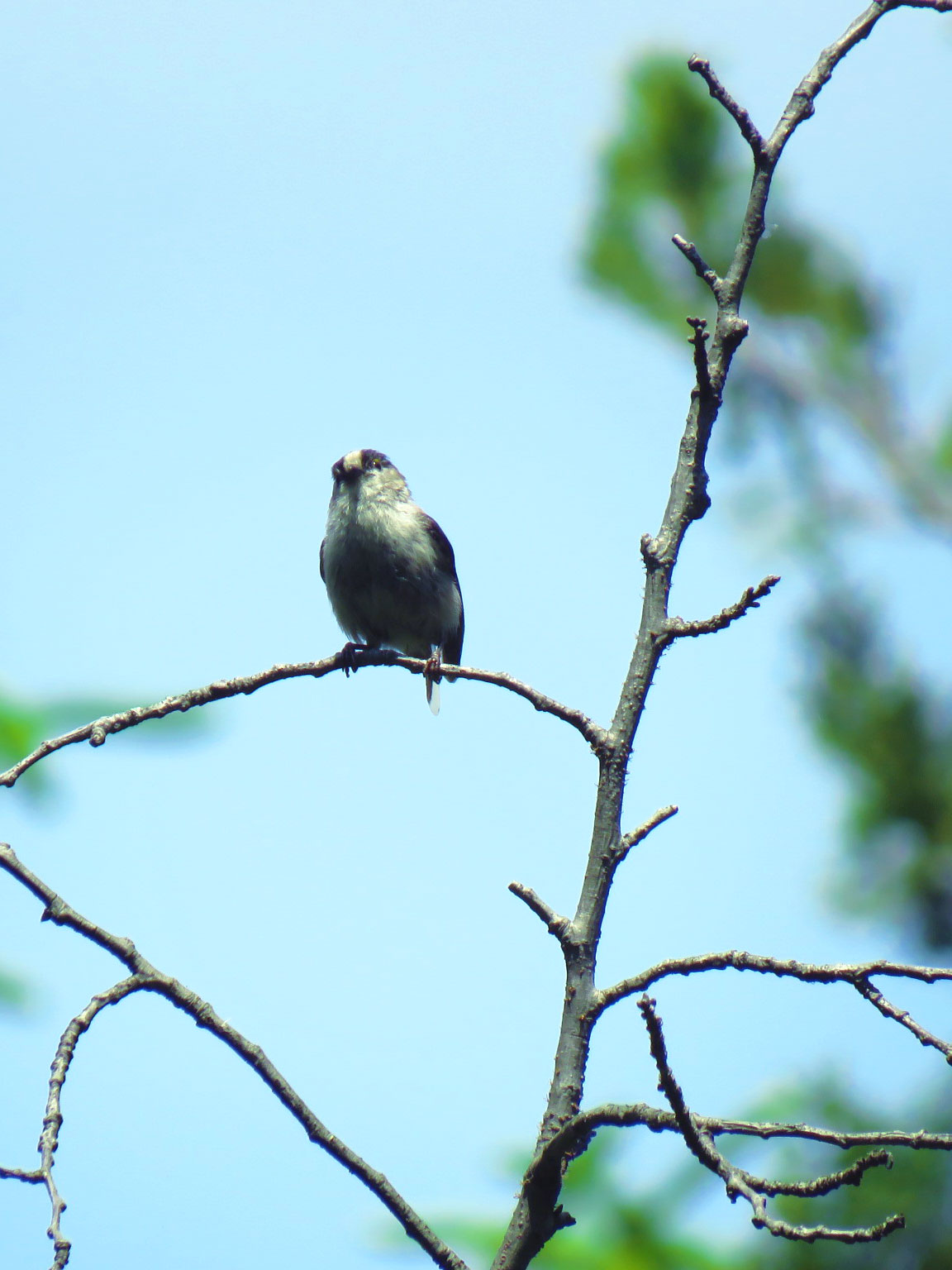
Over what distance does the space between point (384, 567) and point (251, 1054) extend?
161 inches

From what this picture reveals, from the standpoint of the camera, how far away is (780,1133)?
1.84m

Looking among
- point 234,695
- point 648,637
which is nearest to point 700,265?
point 648,637

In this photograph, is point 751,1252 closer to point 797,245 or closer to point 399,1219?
point 399,1219

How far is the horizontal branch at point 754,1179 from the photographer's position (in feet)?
4.97

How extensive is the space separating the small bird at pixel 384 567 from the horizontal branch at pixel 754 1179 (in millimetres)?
4126

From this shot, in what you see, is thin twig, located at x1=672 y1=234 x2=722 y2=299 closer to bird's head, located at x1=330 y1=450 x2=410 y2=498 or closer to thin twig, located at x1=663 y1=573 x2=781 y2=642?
thin twig, located at x1=663 y1=573 x2=781 y2=642

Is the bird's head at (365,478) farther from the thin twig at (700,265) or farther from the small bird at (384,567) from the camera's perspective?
the thin twig at (700,265)

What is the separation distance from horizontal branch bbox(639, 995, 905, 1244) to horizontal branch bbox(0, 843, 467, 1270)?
20.2 inches

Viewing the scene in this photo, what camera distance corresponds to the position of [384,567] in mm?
5887

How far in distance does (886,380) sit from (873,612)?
1549 millimetres

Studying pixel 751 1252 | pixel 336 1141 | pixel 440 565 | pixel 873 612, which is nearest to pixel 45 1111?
pixel 336 1141

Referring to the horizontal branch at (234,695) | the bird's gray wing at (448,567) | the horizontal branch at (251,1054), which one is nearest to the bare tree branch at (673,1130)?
the horizontal branch at (251,1054)

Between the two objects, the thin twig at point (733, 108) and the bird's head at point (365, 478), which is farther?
the bird's head at point (365, 478)

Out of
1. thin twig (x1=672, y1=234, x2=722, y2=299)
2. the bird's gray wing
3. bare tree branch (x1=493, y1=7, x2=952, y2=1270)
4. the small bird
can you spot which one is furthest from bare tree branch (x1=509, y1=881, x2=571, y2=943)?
the bird's gray wing
